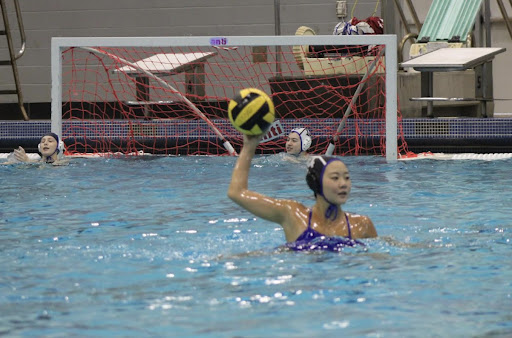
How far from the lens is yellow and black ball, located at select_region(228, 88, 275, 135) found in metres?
4.55

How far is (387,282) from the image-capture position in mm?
4566

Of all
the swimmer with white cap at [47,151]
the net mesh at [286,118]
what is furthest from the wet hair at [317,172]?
the net mesh at [286,118]

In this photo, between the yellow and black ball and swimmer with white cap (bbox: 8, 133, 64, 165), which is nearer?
the yellow and black ball

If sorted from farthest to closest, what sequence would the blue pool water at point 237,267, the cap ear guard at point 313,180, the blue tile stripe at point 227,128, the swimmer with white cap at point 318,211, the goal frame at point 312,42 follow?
the blue tile stripe at point 227,128
the goal frame at point 312,42
the cap ear guard at point 313,180
the swimmer with white cap at point 318,211
the blue pool water at point 237,267

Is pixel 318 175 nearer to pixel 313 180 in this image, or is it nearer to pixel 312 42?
pixel 313 180

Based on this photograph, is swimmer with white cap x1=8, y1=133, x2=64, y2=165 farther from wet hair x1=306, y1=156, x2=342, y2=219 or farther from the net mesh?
wet hair x1=306, y1=156, x2=342, y2=219

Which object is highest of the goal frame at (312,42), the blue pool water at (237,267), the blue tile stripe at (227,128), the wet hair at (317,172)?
the goal frame at (312,42)

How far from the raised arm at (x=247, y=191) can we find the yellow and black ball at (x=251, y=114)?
0.07 m

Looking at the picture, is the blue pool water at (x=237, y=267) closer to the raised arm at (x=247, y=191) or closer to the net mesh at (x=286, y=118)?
the raised arm at (x=247, y=191)

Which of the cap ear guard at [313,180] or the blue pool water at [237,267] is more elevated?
the cap ear guard at [313,180]

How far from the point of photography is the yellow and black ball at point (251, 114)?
14.9 feet

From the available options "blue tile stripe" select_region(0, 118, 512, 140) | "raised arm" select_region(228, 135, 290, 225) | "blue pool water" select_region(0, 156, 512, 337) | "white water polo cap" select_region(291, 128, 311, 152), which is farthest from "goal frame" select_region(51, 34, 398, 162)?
"raised arm" select_region(228, 135, 290, 225)

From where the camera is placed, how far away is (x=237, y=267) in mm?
4906

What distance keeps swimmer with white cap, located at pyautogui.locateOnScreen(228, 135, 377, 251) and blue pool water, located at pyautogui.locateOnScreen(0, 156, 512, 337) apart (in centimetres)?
9
